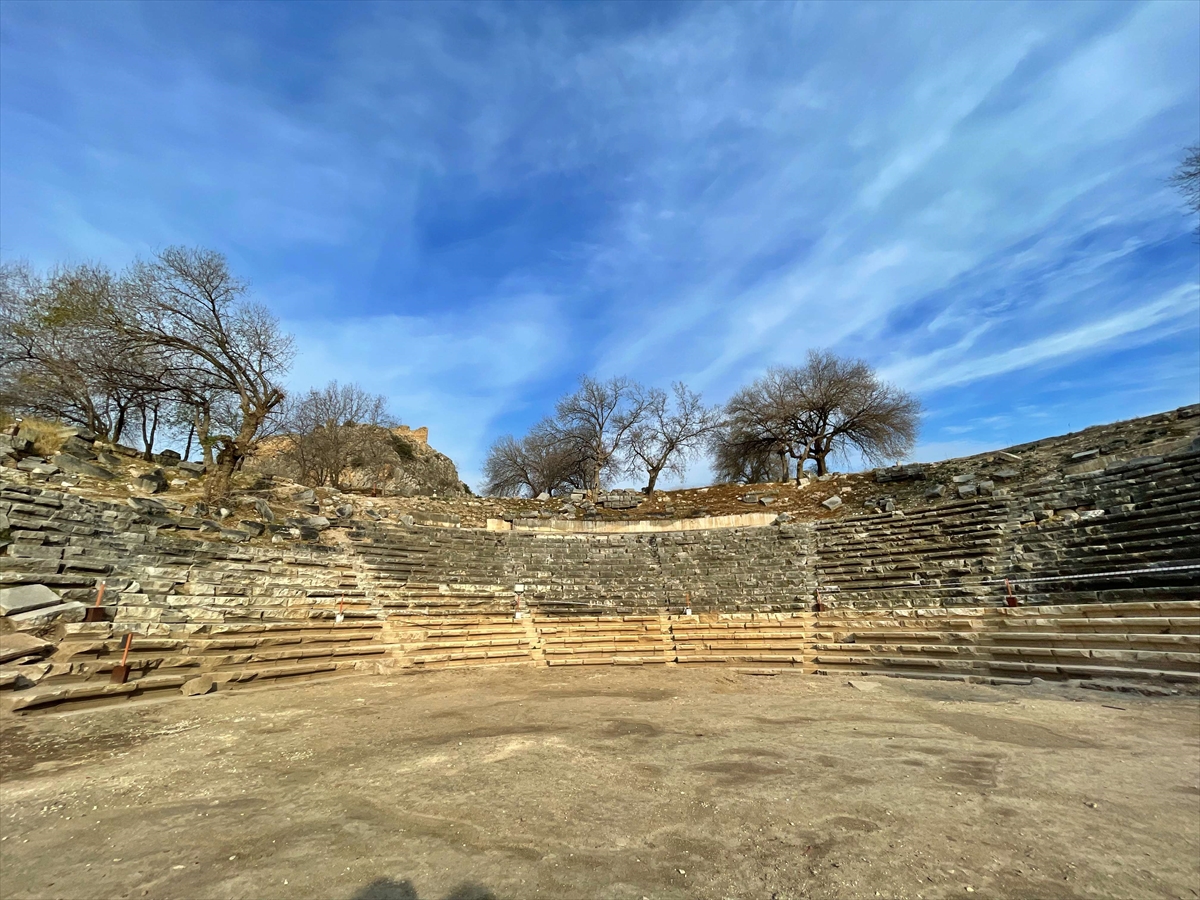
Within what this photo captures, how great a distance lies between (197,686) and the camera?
8.42 m

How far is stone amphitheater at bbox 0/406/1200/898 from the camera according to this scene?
5.95 m

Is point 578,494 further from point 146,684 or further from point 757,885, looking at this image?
point 757,885

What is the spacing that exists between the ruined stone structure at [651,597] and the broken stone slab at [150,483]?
2800mm

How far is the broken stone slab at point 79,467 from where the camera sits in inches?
504

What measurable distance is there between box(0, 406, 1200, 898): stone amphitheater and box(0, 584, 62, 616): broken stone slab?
1.8 inches

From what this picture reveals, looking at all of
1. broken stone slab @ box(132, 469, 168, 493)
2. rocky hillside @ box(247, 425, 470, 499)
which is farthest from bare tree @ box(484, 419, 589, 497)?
broken stone slab @ box(132, 469, 168, 493)

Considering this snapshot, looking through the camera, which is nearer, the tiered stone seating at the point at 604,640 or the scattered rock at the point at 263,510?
the tiered stone seating at the point at 604,640

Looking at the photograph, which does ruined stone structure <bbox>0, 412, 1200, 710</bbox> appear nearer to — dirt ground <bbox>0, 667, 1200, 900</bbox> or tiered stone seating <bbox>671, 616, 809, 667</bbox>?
tiered stone seating <bbox>671, 616, 809, 667</bbox>

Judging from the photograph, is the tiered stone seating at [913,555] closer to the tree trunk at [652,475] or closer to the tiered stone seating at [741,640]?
the tiered stone seating at [741,640]

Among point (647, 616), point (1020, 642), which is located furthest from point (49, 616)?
point (1020, 642)

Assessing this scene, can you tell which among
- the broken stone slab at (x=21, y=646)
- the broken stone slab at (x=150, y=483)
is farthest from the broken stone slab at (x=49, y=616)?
the broken stone slab at (x=150, y=483)

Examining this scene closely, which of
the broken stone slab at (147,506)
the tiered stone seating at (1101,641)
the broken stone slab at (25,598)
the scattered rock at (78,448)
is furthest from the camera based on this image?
the scattered rock at (78,448)

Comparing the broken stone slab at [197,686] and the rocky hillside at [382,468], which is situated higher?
the rocky hillside at [382,468]

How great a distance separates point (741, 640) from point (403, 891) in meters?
11.3
